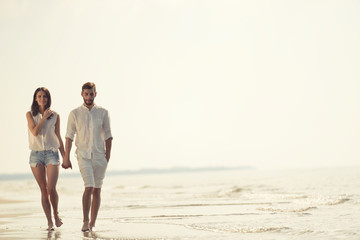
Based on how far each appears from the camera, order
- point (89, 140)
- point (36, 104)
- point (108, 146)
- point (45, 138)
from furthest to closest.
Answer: point (36, 104) < point (45, 138) < point (108, 146) < point (89, 140)

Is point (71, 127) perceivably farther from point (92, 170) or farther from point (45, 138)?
point (92, 170)

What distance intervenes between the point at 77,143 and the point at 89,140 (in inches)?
7.8

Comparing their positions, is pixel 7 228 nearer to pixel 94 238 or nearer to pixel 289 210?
pixel 94 238

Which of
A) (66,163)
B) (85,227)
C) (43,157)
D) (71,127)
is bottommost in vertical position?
(85,227)

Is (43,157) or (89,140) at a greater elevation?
(89,140)

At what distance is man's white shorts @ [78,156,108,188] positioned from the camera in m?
7.99

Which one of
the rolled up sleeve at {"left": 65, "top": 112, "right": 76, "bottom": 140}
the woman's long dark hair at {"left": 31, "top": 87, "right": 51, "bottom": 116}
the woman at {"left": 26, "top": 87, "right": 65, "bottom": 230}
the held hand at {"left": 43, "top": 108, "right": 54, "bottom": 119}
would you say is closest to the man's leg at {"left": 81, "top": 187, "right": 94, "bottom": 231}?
the woman at {"left": 26, "top": 87, "right": 65, "bottom": 230}

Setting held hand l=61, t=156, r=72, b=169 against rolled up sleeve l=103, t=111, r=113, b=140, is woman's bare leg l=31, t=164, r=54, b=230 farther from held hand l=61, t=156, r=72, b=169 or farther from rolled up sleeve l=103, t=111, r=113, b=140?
rolled up sleeve l=103, t=111, r=113, b=140

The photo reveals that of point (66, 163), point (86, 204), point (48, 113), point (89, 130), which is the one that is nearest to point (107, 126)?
point (89, 130)

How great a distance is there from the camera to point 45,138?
8.30 meters

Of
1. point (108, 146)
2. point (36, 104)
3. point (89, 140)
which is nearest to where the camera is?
point (89, 140)

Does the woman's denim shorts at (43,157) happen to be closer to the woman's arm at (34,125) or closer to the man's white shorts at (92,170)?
the woman's arm at (34,125)

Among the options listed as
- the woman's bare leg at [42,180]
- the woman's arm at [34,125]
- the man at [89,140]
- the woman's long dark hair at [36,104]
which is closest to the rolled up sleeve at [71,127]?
the man at [89,140]

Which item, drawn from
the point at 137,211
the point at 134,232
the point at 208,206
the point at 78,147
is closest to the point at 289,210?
the point at 208,206
